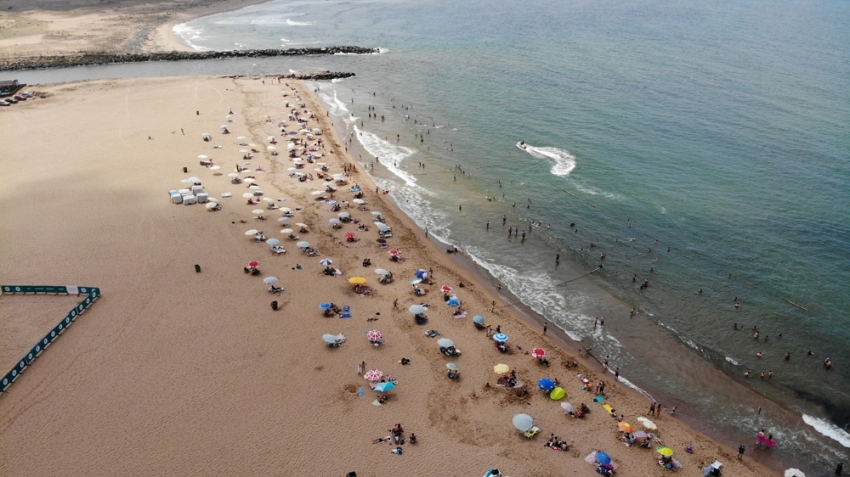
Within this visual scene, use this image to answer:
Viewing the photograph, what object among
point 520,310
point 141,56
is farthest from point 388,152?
point 141,56

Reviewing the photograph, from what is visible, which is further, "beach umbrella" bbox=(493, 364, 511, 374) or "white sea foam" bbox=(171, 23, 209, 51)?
"white sea foam" bbox=(171, 23, 209, 51)

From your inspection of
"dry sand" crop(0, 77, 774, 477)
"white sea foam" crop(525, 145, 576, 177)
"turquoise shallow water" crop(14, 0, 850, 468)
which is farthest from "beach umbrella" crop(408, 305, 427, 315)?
"white sea foam" crop(525, 145, 576, 177)

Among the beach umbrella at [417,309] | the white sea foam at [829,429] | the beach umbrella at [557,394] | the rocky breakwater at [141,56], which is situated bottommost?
the white sea foam at [829,429]

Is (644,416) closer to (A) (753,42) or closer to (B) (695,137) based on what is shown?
(B) (695,137)

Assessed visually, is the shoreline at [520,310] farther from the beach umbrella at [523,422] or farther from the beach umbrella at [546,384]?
the beach umbrella at [523,422]

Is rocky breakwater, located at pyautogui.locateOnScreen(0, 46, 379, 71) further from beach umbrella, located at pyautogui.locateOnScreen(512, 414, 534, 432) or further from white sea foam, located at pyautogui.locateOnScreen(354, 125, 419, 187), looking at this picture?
beach umbrella, located at pyautogui.locateOnScreen(512, 414, 534, 432)

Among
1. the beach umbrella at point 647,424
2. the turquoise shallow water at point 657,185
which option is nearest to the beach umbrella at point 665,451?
the beach umbrella at point 647,424

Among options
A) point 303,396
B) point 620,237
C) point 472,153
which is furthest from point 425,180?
point 303,396
